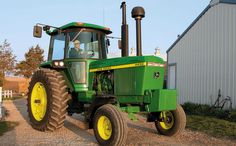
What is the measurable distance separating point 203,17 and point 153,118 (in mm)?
8904

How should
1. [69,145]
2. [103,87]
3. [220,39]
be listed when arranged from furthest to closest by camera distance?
[220,39], [103,87], [69,145]

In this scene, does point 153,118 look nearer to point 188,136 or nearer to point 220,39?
point 188,136

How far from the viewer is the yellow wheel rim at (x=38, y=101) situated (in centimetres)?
909

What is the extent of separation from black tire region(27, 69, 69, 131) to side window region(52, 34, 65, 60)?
56 cm

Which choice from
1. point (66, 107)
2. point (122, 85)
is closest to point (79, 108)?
point (66, 107)

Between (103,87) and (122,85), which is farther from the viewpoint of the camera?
(103,87)

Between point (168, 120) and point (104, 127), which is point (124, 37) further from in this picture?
point (104, 127)

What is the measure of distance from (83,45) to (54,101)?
1678mm

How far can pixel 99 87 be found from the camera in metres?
8.45

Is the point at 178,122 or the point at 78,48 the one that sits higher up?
the point at 78,48

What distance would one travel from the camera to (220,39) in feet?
46.3

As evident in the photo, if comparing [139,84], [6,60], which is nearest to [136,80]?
[139,84]

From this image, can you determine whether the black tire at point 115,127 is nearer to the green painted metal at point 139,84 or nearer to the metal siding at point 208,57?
the green painted metal at point 139,84

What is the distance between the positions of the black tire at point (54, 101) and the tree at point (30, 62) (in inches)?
1300
